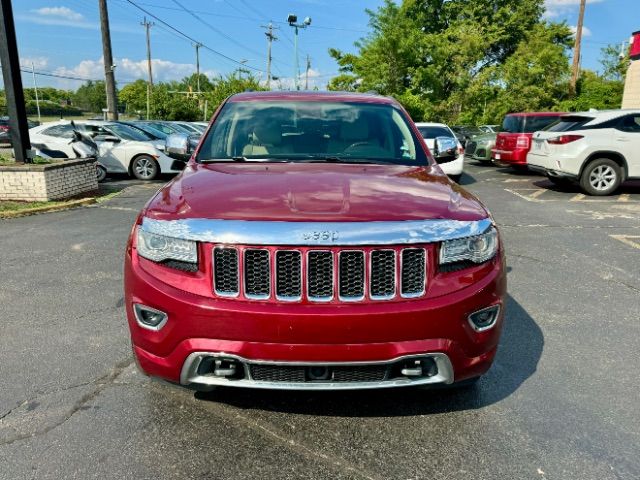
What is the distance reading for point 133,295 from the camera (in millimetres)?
2420

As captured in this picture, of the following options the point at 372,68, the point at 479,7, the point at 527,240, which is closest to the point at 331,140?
the point at 527,240

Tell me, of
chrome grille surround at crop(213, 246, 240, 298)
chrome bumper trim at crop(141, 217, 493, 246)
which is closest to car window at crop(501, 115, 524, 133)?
chrome bumper trim at crop(141, 217, 493, 246)

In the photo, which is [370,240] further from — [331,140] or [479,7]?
[479,7]

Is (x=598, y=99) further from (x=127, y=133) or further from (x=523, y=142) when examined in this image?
(x=127, y=133)

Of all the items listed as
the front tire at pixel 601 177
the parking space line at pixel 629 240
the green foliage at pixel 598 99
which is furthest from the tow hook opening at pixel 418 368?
the green foliage at pixel 598 99

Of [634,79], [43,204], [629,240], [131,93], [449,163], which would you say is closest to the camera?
[629,240]

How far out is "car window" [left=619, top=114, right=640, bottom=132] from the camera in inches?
412

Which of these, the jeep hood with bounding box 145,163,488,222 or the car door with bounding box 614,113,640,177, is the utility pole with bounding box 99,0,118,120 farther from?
the jeep hood with bounding box 145,163,488,222

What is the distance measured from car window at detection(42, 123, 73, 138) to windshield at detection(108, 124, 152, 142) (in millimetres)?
1043

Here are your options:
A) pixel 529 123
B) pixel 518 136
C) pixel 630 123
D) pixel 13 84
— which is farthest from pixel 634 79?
pixel 13 84

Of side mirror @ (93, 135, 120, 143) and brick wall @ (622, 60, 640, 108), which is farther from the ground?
brick wall @ (622, 60, 640, 108)

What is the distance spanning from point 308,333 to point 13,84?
9.48 meters

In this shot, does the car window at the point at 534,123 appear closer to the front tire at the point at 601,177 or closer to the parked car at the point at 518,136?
the parked car at the point at 518,136

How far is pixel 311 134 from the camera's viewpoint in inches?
147
